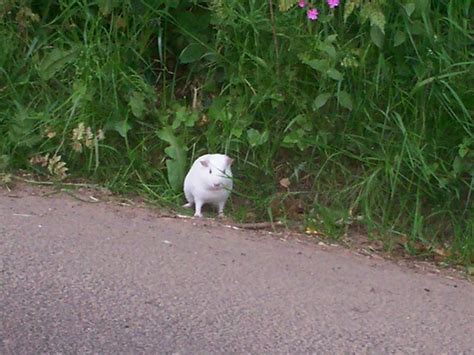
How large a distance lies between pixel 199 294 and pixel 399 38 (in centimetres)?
207

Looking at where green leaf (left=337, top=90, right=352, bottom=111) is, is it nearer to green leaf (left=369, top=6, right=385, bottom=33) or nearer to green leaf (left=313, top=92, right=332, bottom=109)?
green leaf (left=313, top=92, right=332, bottom=109)

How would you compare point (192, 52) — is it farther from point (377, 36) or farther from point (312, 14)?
point (377, 36)

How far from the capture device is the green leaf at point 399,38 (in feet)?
18.2

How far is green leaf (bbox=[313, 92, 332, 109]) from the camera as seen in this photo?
5625mm

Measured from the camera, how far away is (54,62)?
20.5 ft

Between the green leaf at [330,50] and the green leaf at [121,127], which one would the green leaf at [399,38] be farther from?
the green leaf at [121,127]

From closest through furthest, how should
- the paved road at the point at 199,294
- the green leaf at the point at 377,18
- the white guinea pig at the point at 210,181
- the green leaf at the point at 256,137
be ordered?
1. the paved road at the point at 199,294
2. the green leaf at the point at 377,18
3. the white guinea pig at the point at 210,181
4. the green leaf at the point at 256,137

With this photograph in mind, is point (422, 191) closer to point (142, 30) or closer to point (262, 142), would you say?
point (262, 142)

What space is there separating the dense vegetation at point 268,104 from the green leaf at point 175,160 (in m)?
0.01

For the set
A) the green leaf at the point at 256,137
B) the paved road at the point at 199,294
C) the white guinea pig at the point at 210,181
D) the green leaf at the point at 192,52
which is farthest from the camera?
the green leaf at the point at 192,52

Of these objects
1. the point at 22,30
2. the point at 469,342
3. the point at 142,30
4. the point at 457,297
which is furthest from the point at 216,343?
the point at 22,30

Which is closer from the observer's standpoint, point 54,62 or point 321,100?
point 321,100

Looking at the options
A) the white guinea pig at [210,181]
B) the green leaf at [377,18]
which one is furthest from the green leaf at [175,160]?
the green leaf at [377,18]

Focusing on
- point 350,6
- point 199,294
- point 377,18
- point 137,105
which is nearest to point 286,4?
point 350,6
